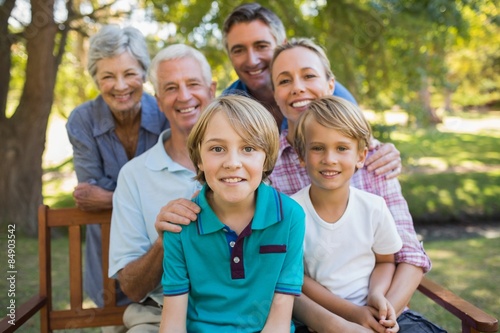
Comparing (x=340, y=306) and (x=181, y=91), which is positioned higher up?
(x=181, y=91)

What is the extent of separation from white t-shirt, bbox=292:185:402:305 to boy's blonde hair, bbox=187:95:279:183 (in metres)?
0.44

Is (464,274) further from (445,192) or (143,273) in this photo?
(143,273)

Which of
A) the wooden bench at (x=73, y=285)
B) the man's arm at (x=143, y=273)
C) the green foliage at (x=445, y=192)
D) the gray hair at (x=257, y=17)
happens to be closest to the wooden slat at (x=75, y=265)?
the wooden bench at (x=73, y=285)

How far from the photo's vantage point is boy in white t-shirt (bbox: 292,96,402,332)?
216 centimetres

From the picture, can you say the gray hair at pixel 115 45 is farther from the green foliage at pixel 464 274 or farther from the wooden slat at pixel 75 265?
the green foliage at pixel 464 274

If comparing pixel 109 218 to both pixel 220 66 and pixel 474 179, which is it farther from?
pixel 474 179

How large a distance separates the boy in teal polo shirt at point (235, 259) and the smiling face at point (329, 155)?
0.84 ft

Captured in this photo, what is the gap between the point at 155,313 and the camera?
2406 mm

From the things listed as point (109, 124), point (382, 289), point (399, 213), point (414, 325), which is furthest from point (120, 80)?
point (414, 325)

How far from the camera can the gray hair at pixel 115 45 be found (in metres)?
2.76

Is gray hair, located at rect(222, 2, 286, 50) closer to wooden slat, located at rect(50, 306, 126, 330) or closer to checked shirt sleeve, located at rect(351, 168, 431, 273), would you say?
checked shirt sleeve, located at rect(351, 168, 431, 273)

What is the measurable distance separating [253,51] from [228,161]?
1543mm

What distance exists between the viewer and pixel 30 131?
694 centimetres

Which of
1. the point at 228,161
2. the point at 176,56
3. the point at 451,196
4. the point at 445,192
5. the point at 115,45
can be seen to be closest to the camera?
the point at 228,161
